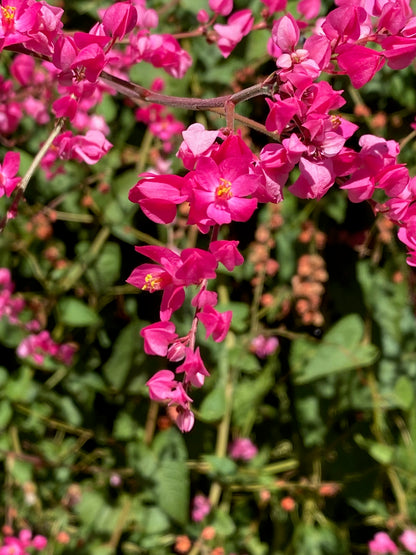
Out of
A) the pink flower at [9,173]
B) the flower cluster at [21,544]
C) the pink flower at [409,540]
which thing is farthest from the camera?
the pink flower at [409,540]

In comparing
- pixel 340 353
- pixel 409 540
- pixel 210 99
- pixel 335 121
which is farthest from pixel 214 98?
pixel 409 540

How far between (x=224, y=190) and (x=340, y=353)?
848 mm

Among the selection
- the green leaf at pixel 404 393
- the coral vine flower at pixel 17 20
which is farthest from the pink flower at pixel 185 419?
the green leaf at pixel 404 393

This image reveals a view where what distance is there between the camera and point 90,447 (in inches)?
59.9

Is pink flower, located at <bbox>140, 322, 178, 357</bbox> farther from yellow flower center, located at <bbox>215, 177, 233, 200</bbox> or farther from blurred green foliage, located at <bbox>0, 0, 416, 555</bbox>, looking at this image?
blurred green foliage, located at <bbox>0, 0, 416, 555</bbox>

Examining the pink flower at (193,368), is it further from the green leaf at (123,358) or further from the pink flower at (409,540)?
the pink flower at (409,540)

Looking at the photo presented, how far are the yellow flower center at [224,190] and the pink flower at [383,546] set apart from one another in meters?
1.08

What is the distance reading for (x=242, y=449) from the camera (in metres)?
1.36

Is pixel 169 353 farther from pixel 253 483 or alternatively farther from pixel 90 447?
pixel 90 447

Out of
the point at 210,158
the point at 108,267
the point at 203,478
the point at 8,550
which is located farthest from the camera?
the point at 203,478

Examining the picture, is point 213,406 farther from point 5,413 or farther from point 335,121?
point 335,121

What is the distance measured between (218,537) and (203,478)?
0.22 m

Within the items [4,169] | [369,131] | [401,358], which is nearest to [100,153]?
[4,169]

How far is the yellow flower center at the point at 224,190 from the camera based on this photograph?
1.64ft
